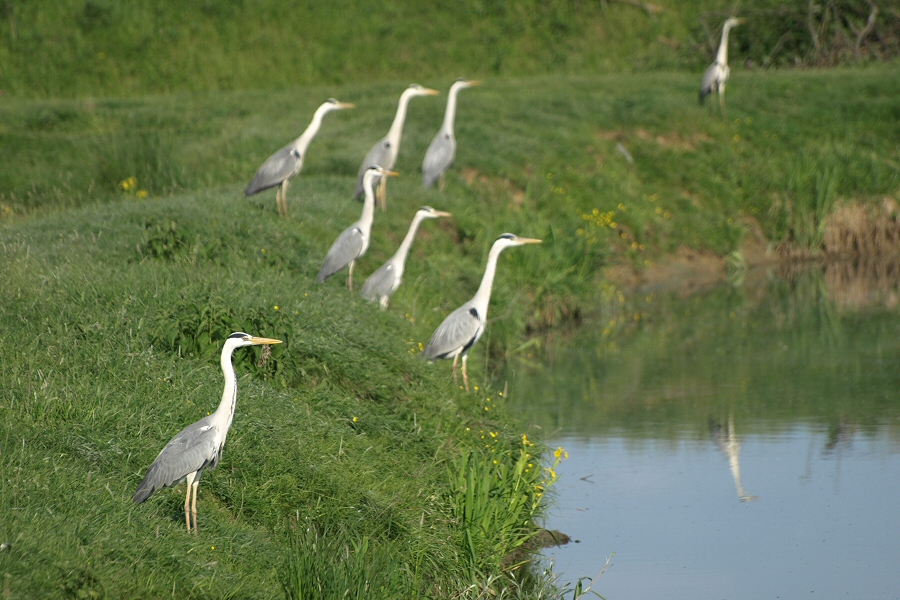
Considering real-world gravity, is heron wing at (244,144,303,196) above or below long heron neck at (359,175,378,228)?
above

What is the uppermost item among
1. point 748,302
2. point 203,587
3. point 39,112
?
point 39,112

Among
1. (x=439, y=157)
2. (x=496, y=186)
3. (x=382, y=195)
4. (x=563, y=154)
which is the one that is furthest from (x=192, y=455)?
(x=563, y=154)

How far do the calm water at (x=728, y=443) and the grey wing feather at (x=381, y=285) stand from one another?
1691mm

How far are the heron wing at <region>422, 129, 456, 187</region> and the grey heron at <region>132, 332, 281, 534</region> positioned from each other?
30.1ft

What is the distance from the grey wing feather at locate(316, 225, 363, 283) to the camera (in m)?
9.66

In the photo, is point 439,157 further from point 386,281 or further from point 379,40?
point 379,40

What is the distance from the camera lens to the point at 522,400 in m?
10.6

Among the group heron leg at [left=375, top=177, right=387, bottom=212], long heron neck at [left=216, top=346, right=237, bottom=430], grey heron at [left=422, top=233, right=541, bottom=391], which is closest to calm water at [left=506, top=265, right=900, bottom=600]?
grey heron at [left=422, top=233, right=541, bottom=391]

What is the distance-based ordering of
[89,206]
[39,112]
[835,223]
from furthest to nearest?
[39,112], [835,223], [89,206]

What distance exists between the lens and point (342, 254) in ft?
31.8

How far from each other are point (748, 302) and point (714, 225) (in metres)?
2.71

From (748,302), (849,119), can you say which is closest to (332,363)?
(748,302)

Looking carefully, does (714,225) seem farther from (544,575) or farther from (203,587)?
(203,587)

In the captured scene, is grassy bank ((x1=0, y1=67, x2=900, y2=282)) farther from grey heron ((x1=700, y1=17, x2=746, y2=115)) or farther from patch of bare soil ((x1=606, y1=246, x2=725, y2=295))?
grey heron ((x1=700, y1=17, x2=746, y2=115))
